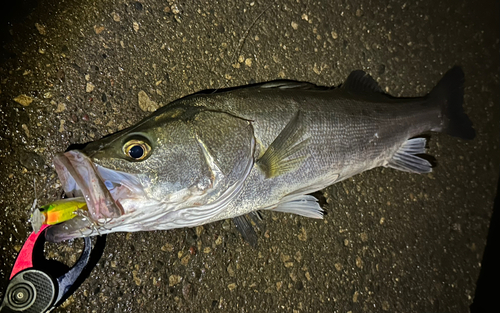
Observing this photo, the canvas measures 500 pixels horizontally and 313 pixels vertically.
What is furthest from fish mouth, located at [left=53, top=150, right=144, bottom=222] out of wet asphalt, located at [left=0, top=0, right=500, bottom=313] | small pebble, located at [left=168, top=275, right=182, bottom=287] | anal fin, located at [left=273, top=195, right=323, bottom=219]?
anal fin, located at [left=273, top=195, right=323, bottom=219]

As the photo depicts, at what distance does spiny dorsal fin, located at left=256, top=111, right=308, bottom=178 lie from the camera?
189cm

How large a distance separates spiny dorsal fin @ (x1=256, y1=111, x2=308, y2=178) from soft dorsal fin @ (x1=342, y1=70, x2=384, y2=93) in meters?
0.85

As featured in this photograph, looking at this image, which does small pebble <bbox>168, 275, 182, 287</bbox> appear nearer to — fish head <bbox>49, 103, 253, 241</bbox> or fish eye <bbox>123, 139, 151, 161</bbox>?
fish head <bbox>49, 103, 253, 241</bbox>

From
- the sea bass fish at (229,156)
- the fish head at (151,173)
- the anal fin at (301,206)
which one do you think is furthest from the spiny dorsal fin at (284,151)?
the anal fin at (301,206)

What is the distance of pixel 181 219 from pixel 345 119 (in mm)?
1327

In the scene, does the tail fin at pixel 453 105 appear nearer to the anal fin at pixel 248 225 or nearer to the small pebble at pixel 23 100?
the anal fin at pixel 248 225

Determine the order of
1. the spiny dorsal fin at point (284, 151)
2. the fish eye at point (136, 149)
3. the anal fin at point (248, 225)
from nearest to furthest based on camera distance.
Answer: the fish eye at point (136, 149), the spiny dorsal fin at point (284, 151), the anal fin at point (248, 225)

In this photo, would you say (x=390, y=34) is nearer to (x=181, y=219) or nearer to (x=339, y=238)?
(x=339, y=238)

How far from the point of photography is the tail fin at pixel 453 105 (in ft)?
9.68

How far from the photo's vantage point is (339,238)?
2811 mm

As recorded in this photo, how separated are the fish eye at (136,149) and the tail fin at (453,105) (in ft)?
8.80

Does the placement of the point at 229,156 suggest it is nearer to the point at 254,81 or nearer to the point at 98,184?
the point at 98,184

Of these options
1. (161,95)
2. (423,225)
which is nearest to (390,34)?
(423,225)

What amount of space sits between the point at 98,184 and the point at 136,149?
0.84ft
